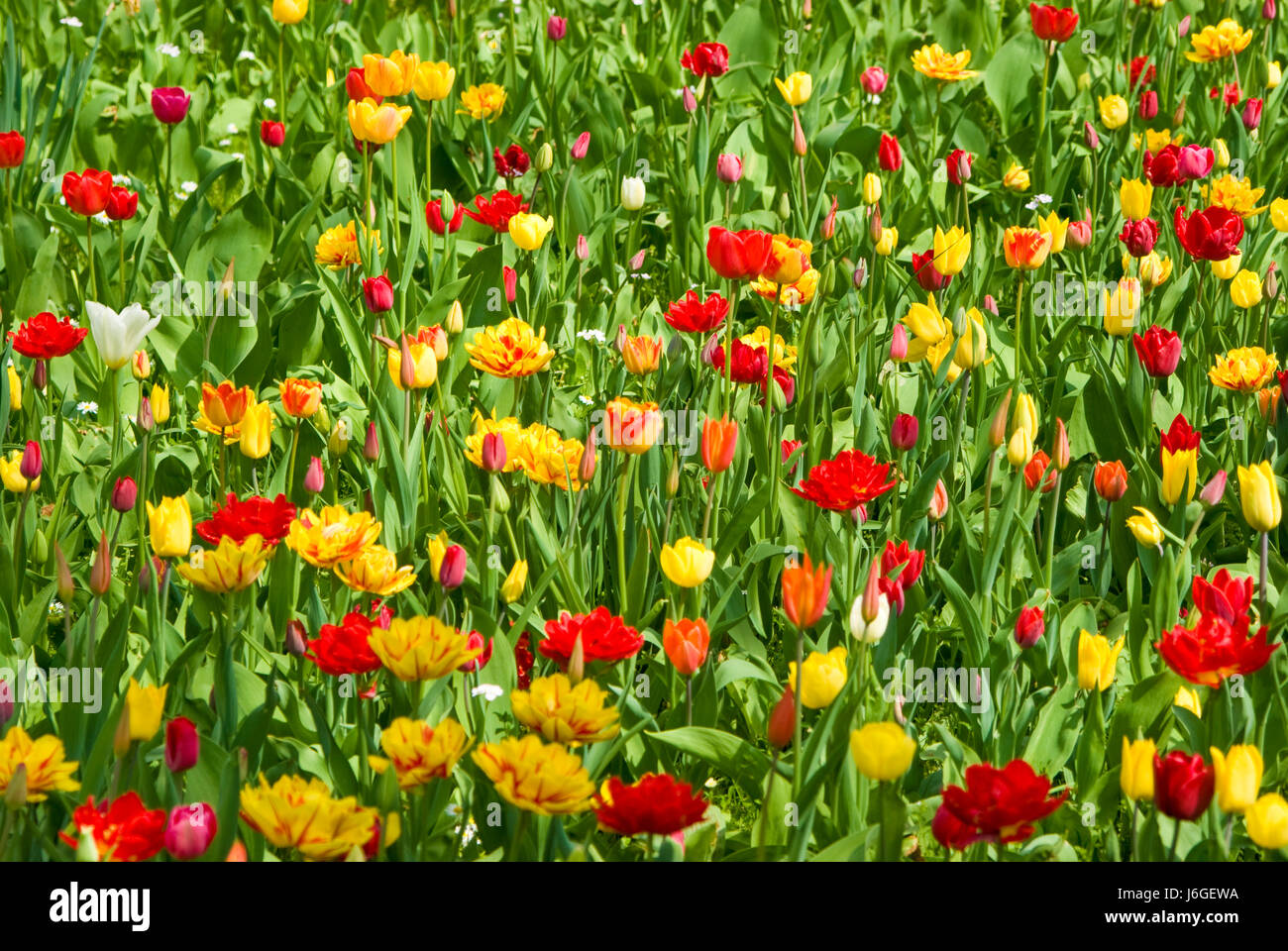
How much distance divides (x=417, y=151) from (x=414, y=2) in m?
1.99

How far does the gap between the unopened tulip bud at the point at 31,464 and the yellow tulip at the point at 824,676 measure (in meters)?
1.15

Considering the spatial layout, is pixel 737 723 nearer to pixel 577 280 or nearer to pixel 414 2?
pixel 577 280

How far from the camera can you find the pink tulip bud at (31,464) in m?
2.03

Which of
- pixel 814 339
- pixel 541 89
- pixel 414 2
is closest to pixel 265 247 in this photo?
pixel 541 89

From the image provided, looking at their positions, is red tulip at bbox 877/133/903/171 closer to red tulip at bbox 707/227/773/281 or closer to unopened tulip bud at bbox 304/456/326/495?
red tulip at bbox 707/227/773/281

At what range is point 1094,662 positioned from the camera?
1745mm

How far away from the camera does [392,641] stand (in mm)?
1491

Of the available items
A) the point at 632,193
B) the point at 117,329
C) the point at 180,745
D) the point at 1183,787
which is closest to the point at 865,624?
the point at 1183,787

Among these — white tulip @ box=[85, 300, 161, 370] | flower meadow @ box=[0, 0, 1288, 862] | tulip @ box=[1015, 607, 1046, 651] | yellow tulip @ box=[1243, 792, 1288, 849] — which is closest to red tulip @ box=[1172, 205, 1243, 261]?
flower meadow @ box=[0, 0, 1288, 862]

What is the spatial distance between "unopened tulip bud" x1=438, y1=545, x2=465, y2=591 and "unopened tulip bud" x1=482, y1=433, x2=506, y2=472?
213mm

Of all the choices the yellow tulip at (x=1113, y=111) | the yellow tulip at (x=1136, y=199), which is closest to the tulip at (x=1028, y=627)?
the yellow tulip at (x=1136, y=199)

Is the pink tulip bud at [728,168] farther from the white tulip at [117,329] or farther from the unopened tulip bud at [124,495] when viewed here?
the unopened tulip bud at [124,495]

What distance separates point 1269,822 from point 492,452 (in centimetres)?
107

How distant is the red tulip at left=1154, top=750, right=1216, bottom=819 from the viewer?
4.40ft
